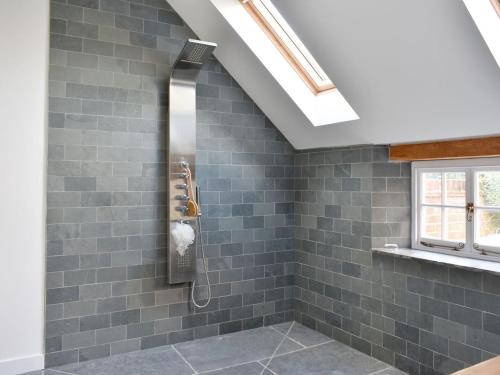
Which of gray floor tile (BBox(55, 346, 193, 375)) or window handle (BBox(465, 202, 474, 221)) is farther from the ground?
window handle (BBox(465, 202, 474, 221))

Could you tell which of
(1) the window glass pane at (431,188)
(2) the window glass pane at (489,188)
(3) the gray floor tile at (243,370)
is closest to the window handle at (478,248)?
(2) the window glass pane at (489,188)

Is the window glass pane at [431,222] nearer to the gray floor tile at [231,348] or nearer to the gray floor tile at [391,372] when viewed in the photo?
the gray floor tile at [391,372]

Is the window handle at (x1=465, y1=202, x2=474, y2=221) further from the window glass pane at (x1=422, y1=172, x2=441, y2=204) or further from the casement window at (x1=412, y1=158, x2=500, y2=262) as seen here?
the window glass pane at (x1=422, y1=172, x2=441, y2=204)

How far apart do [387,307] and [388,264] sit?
35cm

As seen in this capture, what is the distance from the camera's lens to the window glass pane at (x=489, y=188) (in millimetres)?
3090

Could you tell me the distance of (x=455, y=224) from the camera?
3.39m

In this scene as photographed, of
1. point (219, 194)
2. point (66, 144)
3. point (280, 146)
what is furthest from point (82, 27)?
point (280, 146)

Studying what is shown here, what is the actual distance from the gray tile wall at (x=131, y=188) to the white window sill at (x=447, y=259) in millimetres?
1370

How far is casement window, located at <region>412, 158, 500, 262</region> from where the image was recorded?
312 centimetres

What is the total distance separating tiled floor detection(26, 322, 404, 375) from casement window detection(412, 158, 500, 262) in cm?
110

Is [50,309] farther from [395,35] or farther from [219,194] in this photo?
[395,35]

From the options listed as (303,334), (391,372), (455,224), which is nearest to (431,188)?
(455,224)

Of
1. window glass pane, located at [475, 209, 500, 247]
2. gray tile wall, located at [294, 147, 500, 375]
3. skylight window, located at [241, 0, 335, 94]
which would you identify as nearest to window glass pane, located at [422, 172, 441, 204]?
gray tile wall, located at [294, 147, 500, 375]

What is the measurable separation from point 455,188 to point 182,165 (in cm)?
221
